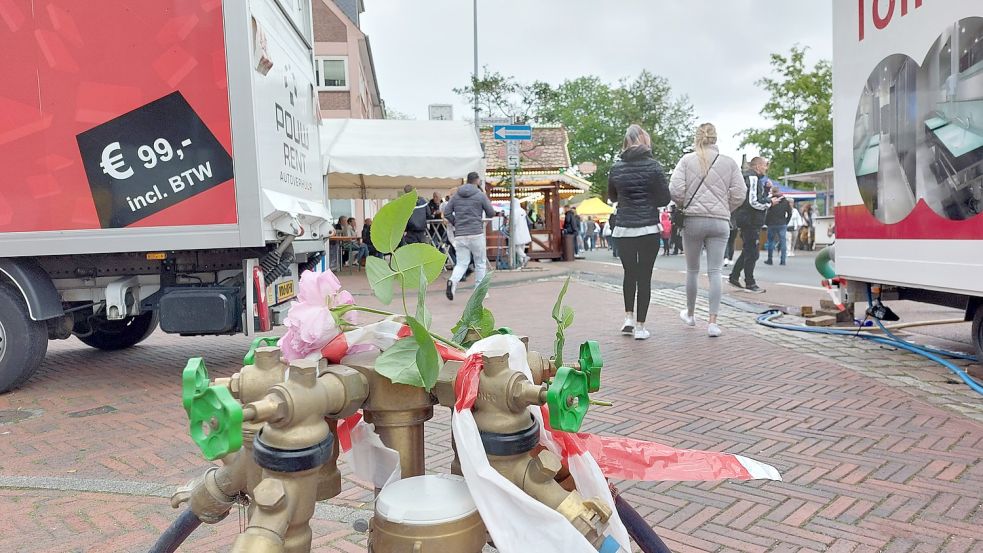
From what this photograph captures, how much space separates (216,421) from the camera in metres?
1.01

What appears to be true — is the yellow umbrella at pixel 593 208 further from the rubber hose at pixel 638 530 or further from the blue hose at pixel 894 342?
the rubber hose at pixel 638 530

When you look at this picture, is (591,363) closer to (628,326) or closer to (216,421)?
(216,421)

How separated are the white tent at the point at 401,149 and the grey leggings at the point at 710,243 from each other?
6474mm

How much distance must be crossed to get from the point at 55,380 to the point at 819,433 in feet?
18.3

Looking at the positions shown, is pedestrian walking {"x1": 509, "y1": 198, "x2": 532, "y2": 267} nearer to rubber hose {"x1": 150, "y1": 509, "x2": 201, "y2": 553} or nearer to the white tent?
the white tent

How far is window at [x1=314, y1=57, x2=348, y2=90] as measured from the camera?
30969mm

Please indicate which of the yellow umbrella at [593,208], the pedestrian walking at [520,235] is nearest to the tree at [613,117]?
the yellow umbrella at [593,208]

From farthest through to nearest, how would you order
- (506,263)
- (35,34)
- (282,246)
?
(506,263) < (282,246) < (35,34)

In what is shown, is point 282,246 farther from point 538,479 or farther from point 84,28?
point 538,479

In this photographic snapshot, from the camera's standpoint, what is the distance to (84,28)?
4809 millimetres

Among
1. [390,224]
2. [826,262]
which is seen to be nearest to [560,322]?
[390,224]

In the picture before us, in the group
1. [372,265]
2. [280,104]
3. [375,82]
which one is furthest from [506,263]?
[375,82]

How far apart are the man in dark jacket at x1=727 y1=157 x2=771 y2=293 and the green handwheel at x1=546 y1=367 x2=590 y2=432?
1001cm

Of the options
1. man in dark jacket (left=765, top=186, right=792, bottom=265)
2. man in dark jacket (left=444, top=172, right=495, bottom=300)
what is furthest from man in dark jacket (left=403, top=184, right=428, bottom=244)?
man in dark jacket (left=765, top=186, right=792, bottom=265)
